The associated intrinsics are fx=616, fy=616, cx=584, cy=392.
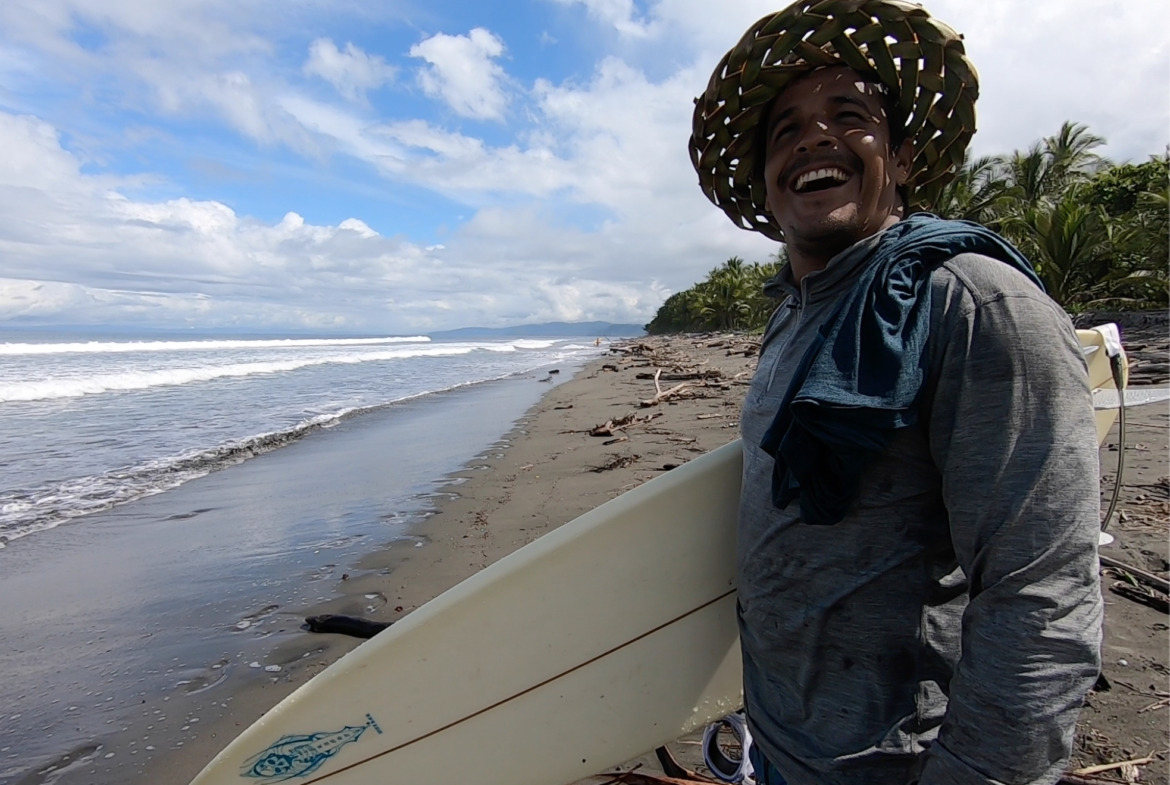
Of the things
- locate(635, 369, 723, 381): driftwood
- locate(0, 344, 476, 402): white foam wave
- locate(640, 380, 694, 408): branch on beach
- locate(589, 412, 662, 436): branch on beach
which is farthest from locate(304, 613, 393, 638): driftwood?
locate(0, 344, 476, 402): white foam wave

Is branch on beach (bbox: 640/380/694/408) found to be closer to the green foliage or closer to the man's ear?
the man's ear

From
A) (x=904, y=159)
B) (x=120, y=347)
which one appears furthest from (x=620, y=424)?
(x=120, y=347)

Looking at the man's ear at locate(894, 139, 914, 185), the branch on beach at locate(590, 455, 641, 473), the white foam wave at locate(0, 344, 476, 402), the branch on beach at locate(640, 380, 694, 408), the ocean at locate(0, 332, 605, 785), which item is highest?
the man's ear at locate(894, 139, 914, 185)

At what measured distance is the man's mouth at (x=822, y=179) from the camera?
115 centimetres

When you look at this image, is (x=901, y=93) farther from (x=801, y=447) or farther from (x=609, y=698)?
(x=609, y=698)

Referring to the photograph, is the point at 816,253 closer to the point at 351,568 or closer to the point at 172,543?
the point at 351,568

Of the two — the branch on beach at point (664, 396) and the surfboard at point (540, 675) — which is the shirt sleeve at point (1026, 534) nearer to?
the surfboard at point (540, 675)

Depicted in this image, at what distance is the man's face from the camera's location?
115cm

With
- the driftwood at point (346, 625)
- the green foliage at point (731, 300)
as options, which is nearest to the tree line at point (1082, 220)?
the driftwood at point (346, 625)

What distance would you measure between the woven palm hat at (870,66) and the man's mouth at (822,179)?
0.25m

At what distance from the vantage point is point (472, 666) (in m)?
1.84

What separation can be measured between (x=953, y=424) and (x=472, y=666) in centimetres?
152

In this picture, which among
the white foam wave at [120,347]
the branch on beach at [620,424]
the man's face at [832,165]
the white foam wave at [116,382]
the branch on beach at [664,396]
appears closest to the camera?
the man's face at [832,165]

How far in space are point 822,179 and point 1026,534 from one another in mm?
706
